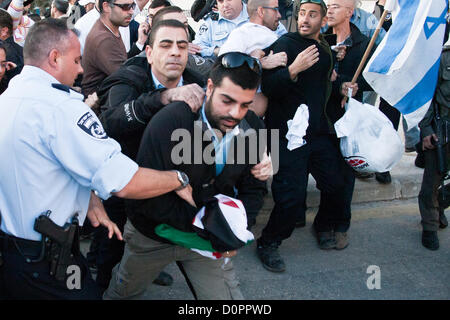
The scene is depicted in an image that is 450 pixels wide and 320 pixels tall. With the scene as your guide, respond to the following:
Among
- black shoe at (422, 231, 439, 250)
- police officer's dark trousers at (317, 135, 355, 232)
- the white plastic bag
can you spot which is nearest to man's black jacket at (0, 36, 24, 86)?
the white plastic bag

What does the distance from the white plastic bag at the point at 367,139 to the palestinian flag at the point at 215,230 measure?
1.82 m

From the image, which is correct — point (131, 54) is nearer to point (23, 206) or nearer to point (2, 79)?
point (2, 79)

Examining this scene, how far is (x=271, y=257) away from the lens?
384cm

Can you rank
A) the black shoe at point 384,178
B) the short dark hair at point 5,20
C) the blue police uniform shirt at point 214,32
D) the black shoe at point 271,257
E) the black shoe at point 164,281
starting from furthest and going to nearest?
1. the black shoe at point 384,178
2. the blue police uniform shirt at point 214,32
3. the short dark hair at point 5,20
4. the black shoe at point 271,257
5. the black shoe at point 164,281

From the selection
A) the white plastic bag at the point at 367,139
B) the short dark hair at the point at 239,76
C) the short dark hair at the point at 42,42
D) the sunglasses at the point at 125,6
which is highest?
the short dark hair at the point at 42,42

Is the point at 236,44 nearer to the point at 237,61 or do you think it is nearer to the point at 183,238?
the point at 237,61

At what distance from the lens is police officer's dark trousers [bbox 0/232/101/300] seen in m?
2.13

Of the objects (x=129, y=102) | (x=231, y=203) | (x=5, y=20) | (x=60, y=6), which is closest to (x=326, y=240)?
(x=231, y=203)

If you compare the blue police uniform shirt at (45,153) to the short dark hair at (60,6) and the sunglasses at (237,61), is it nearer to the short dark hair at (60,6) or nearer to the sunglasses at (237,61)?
the sunglasses at (237,61)

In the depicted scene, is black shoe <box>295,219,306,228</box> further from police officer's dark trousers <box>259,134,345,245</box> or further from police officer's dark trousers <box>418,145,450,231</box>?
police officer's dark trousers <box>418,145,450,231</box>

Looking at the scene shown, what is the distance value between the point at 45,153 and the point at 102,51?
1.81m

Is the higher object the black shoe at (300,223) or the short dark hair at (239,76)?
the short dark hair at (239,76)

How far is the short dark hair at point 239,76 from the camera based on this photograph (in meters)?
2.53

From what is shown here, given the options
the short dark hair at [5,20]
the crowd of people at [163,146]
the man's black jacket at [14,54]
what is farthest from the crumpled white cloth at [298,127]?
the short dark hair at [5,20]
